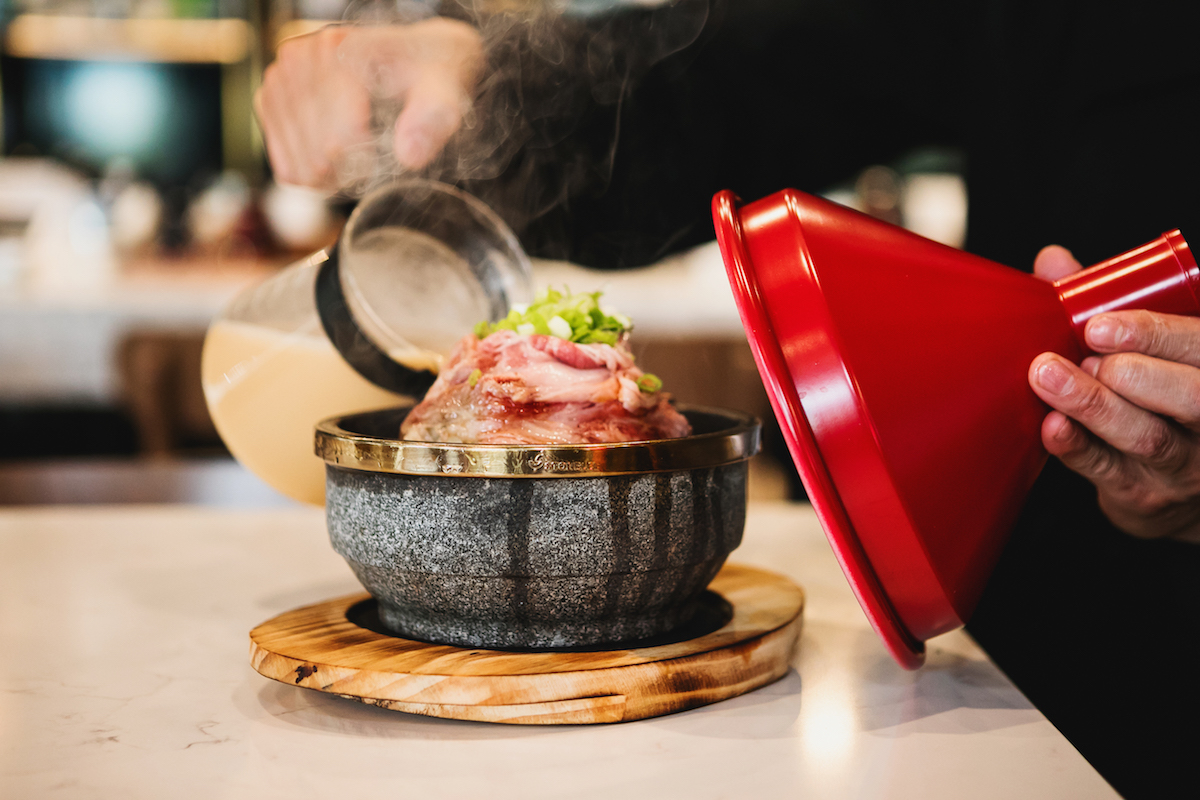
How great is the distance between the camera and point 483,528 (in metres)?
0.78

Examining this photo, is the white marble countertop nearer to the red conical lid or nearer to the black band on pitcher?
the red conical lid

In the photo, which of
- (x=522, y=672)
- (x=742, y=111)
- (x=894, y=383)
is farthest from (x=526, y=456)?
(x=742, y=111)

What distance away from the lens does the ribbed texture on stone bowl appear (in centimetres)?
78

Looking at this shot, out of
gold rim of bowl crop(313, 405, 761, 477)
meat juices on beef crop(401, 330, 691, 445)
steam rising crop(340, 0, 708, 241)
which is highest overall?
steam rising crop(340, 0, 708, 241)

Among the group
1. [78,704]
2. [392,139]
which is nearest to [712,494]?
[78,704]

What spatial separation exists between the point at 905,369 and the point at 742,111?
1479 mm

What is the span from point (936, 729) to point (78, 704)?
0.75m

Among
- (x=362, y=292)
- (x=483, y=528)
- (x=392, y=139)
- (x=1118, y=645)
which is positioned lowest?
(x=1118, y=645)

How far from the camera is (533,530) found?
2.57 ft

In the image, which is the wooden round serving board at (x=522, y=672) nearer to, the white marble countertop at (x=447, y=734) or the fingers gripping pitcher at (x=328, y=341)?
the white marble countertop at (x=447, y=734)

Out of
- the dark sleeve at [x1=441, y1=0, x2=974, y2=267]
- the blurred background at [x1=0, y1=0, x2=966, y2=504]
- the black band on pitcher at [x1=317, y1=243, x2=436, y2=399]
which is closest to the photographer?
the black band on pitcher at [x1=317, y1=243, x2=436, y2=399]

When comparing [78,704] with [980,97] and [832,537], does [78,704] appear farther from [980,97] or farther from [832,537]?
[980,97]

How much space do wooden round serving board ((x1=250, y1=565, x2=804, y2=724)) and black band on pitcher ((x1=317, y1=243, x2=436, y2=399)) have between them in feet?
1.08

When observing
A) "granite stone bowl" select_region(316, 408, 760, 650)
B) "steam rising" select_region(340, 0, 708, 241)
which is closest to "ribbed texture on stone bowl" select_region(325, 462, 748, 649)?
"granite stone bowl" select_region(316, 408, 760, 650)
